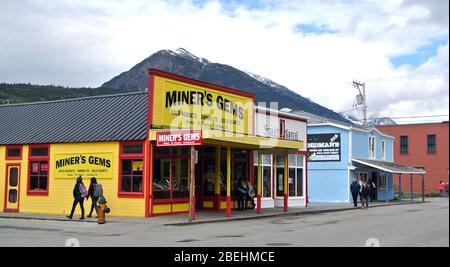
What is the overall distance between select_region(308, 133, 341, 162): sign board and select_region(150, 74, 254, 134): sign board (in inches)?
488

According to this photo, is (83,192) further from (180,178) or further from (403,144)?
(403,144)

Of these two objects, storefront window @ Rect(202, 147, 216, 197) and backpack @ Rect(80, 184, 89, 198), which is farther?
storefront window @ Rect(202, 147, 216, 197)

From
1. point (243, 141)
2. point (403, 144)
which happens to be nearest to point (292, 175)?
point (243, 141)

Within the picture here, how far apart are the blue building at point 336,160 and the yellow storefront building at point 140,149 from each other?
39.6 ft

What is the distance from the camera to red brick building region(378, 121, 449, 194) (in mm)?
53875

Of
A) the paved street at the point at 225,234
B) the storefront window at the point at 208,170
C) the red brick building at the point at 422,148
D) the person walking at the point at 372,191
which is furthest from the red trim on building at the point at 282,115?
the red brick building at the point at 422,148

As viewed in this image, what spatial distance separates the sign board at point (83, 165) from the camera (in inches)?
976

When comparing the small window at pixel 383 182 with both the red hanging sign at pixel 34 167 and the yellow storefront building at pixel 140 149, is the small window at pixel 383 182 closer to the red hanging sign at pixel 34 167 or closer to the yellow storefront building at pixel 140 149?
the yellow storefront building at pixel 140 149

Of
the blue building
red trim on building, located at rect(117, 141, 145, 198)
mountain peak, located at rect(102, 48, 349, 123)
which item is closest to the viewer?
red trim on building, located at rect(117, 141, 145, 198)

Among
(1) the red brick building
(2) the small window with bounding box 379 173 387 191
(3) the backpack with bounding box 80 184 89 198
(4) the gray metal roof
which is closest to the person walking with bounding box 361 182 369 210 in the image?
(2) the small window with bounding box 379 173 387 191

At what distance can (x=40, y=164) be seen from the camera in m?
26.9

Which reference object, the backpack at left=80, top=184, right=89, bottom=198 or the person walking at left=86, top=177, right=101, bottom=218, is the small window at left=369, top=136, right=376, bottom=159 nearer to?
the person walking at left=86, top=177, right=101, bottom=218
